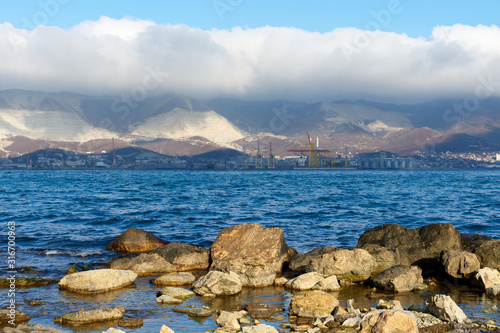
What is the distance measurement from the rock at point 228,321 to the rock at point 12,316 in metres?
4.80

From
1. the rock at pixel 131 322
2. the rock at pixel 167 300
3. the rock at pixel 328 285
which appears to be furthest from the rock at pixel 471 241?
the rock at pixel 131 322

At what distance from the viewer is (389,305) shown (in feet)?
43.1

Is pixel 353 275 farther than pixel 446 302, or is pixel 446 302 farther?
pixel 353 275

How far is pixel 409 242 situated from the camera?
19406 millimetres

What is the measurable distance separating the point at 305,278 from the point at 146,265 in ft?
19.9

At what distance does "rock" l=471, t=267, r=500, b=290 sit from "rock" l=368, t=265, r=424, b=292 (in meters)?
1.76

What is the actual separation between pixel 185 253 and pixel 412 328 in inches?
410

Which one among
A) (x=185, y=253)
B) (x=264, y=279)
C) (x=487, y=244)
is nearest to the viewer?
(x=264, y=279)

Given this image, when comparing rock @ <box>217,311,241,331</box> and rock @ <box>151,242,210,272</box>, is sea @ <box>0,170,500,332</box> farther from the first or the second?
rock @ <box>151,242,210,272</box>

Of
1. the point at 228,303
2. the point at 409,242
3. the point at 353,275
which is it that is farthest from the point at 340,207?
the point at 228,303

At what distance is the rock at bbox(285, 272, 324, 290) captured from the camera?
1536 centimetres

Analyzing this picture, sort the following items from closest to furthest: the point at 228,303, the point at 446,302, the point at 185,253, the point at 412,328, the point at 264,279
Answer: the point at 412,328 < the point at 446,302 < the point at 228,303 < the point at 264,279 < the point at 185,253

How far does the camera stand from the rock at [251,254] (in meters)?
16.2

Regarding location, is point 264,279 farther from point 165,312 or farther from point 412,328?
point 412,328
